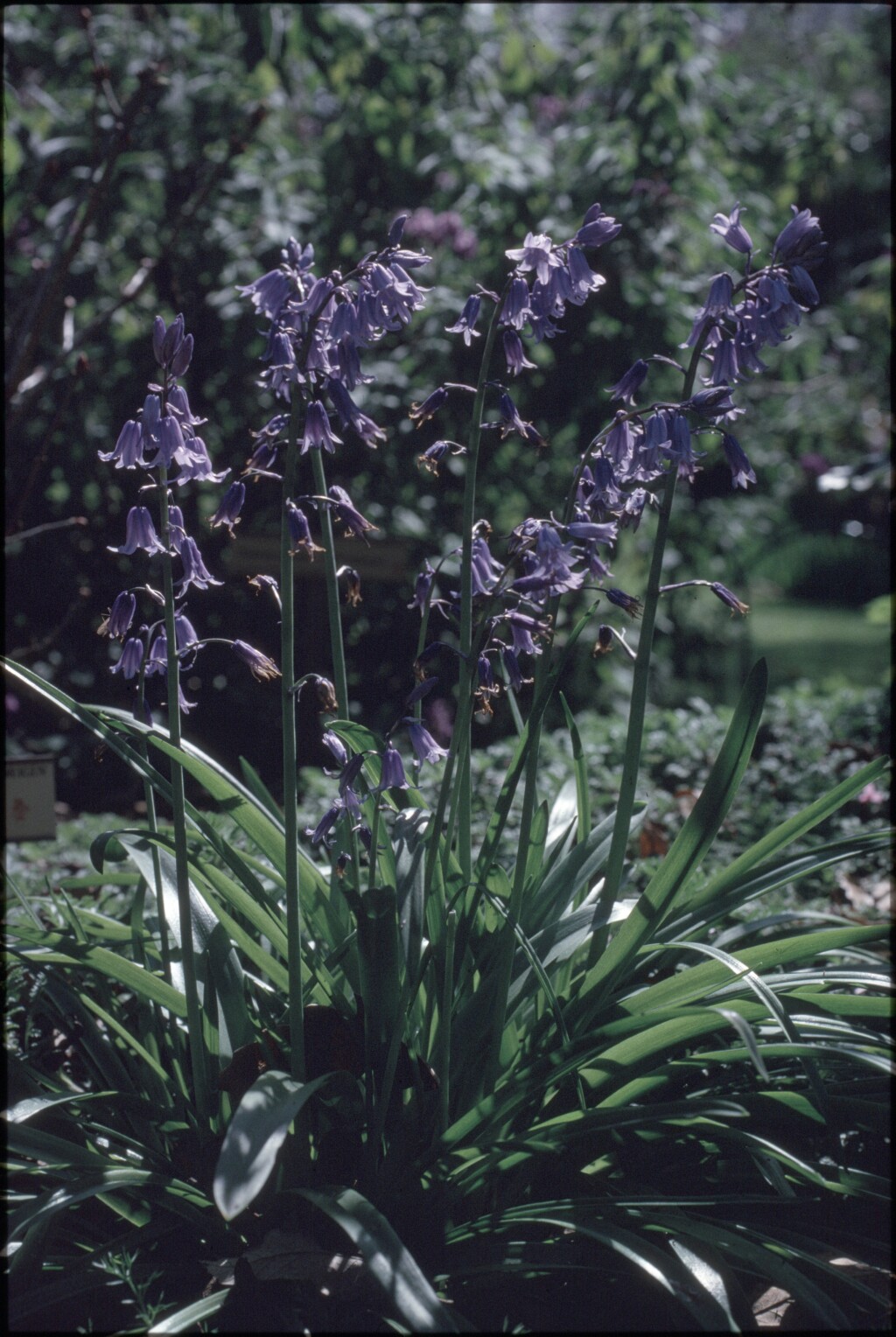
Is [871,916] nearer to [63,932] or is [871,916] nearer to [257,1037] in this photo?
[257,1037]

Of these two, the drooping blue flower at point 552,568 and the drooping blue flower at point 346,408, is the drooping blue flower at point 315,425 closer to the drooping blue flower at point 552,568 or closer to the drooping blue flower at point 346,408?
the drooping blue flower at point 346,408

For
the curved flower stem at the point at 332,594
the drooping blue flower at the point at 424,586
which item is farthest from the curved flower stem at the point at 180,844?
the drooping blue flower at the point at 424,586

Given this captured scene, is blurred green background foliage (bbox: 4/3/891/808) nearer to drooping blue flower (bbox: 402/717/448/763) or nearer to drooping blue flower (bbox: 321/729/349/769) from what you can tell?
drooping blue flower (bbox: 321/729/349/769)

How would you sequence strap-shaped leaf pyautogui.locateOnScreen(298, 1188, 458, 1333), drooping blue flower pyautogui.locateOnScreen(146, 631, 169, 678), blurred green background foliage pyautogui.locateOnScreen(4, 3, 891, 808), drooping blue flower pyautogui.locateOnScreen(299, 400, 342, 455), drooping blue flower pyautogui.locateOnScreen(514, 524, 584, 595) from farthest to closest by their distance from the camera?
blurred green background foliage pyautogui.locateOnScreen(4, 3, 891, 808) → drooping blue flower pyautogui.locateOnScreen(146, 631, 169, 678) → drooping blue flower pyautogui.locateOnScreen(299, 400, 342, 455) → drooping blue flower pyautogui.locateOnScreen(514, 524, 584, 595) → strap-shaped leaf pyautogui.locateOnScreen(298, 1188, 458, 1333)

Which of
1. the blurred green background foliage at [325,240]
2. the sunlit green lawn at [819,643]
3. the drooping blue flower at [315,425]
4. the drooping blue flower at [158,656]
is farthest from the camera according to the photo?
the sunlit green lawn at [819,643]

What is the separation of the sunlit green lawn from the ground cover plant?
4103 millimetres

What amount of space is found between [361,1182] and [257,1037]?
26 cm

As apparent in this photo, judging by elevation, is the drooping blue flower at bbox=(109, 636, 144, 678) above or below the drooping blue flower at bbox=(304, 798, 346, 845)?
above

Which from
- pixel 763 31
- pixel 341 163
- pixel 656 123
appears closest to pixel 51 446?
pixel 341 163

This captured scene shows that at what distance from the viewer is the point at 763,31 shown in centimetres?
1230

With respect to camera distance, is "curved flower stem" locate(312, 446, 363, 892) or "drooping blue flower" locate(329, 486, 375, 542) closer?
"drooping blue flower" locate(329, 486, 375, 542)

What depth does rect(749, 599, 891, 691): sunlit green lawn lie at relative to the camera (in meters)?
7.12

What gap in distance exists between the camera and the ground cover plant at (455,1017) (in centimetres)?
149

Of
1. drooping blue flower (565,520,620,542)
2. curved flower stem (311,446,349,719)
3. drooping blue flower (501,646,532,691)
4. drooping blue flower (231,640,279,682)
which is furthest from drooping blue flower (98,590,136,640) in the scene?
drooping blue flower (565,520,620,542)
